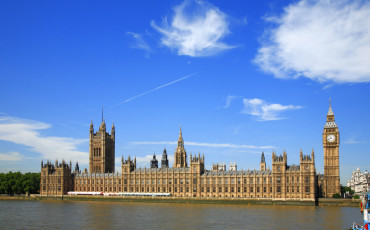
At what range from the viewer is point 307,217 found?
86688mm

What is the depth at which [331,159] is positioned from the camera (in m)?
138

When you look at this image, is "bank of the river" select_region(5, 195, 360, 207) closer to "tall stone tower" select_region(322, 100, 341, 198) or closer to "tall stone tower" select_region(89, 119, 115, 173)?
"tall stone tower" select_region(322, 100, 341, 198)

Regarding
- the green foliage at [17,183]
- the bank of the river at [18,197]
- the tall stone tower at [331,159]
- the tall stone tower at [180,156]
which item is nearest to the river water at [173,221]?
the tall stone tower at [331,159]

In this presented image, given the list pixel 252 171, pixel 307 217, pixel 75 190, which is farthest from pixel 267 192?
pixel 75 190

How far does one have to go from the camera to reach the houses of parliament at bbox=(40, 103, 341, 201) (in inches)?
5098

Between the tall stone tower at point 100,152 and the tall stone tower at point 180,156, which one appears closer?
the tall stone tower at point 180,156

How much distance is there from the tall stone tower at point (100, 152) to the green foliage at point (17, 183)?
2678 centimetres

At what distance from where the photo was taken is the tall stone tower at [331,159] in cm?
13550

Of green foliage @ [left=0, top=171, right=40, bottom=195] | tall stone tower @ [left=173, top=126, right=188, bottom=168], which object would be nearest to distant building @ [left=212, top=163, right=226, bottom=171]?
tall stone tower @ [left=173, top=126, right=188, bottom=168]

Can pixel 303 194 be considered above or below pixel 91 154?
below

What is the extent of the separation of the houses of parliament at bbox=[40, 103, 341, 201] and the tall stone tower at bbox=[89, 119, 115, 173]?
15.1m

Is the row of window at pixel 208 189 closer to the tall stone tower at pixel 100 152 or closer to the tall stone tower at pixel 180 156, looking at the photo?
the tall stone tower at pixel 180 156

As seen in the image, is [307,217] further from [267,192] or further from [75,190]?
[75,190]

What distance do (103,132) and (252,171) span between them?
80.2m
